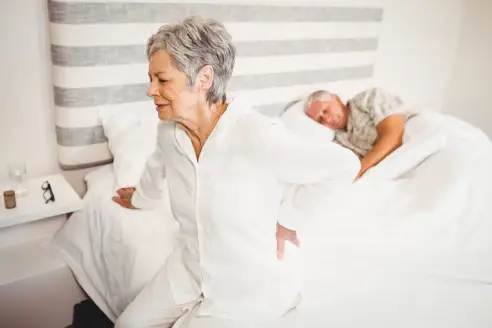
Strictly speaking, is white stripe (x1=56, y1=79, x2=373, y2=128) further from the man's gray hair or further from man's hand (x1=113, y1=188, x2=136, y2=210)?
man's hand (x1=113, y1=188, x2=136, y2=210)

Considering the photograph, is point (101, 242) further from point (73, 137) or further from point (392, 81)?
point (392, 81)

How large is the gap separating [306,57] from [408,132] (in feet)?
2.35

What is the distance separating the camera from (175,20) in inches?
73.8

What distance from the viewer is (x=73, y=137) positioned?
5.73 ft

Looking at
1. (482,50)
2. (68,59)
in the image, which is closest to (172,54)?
(68,59)

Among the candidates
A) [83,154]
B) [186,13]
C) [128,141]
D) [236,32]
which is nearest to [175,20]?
[186,13]

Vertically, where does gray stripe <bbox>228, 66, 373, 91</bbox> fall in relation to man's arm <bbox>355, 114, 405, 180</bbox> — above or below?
above

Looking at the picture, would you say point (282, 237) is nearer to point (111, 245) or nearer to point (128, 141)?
point (111, 245)

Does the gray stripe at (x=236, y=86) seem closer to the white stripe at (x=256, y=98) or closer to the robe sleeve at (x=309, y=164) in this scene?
the white stripe at (x=256, y=98)

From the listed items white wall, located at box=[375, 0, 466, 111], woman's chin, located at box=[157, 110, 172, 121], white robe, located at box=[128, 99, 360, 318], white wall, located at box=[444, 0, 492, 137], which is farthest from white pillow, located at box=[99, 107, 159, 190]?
white wall, located at box=[444, 0, 492, 137]

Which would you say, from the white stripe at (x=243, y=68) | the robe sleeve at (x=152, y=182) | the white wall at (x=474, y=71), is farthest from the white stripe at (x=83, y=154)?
the white wall at (x=474, y=71)

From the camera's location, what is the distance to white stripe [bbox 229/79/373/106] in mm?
2235

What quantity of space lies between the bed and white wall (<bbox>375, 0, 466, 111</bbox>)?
90 centimetres

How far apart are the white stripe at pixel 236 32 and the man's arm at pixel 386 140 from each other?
2.21 feet
